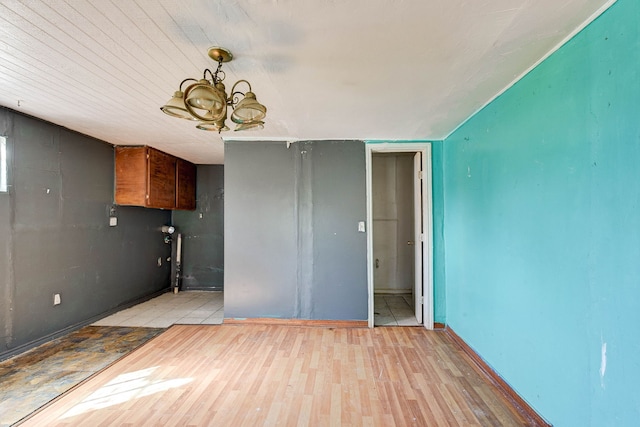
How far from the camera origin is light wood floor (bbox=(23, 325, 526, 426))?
5.98ft

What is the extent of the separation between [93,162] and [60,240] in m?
1.01

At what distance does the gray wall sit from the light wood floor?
1108 millimetres

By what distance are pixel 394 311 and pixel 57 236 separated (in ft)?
13.3

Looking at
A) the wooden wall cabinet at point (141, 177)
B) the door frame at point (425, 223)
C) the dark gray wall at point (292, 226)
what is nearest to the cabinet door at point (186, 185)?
the wooden wall cabinet at point (141, 177)

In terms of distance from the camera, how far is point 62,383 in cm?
218

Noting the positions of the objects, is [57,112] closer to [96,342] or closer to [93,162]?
[93,162]

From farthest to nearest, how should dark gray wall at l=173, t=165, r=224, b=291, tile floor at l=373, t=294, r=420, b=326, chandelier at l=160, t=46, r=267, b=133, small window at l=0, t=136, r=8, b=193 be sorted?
dark gray wall at l=173, t=165, r=224, b=291, tile floor at l=373, t=294, r=420, b=326, small window at l=0, t=136, r=8, b=193, chandelier at l=160, t=46, r=267, b=133

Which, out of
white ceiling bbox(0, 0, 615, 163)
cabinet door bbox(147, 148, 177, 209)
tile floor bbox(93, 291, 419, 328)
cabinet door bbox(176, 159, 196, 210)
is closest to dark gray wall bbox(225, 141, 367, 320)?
tile floor bbox(93, 291, 419, 328)

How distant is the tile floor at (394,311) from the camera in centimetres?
349

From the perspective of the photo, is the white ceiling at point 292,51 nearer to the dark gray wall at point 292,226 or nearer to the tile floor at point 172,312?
the dark gray wall at point 292,226

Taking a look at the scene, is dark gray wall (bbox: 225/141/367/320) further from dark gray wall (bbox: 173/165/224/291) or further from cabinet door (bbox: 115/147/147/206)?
dark gray wall (bbox: 173/165/224/291)

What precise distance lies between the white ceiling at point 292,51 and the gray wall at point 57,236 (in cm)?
47

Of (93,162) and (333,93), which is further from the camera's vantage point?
(93,162)

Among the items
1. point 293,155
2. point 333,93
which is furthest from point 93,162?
point 333,93
